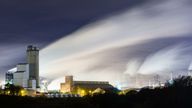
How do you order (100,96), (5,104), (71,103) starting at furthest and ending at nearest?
(100,96)
(71,103)
(5,104)

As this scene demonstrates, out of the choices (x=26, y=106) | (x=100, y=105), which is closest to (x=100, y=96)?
(x=100, y=105)

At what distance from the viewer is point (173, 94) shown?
4612cm

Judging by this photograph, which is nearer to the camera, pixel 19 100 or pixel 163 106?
pixel 163 106

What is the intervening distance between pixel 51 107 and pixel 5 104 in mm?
5215

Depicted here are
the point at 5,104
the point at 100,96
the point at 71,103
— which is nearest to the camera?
the point at 5,104

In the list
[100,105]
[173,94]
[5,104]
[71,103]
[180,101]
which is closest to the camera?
[180,101]

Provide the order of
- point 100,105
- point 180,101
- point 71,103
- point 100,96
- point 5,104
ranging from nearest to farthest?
point 180,101 < point 5,104 < point 71,103 < point 100,105 < point 100,96

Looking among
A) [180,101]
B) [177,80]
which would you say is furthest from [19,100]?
[180,101]

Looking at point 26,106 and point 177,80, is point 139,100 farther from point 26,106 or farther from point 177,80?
point 26,106

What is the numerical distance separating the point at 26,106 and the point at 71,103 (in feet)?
18.2

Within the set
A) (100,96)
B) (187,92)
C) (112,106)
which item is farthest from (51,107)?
(187,92)

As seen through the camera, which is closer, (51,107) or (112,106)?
(51,107)

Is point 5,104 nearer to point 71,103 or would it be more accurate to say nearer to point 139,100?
point 71,103

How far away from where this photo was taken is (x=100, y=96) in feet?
214
